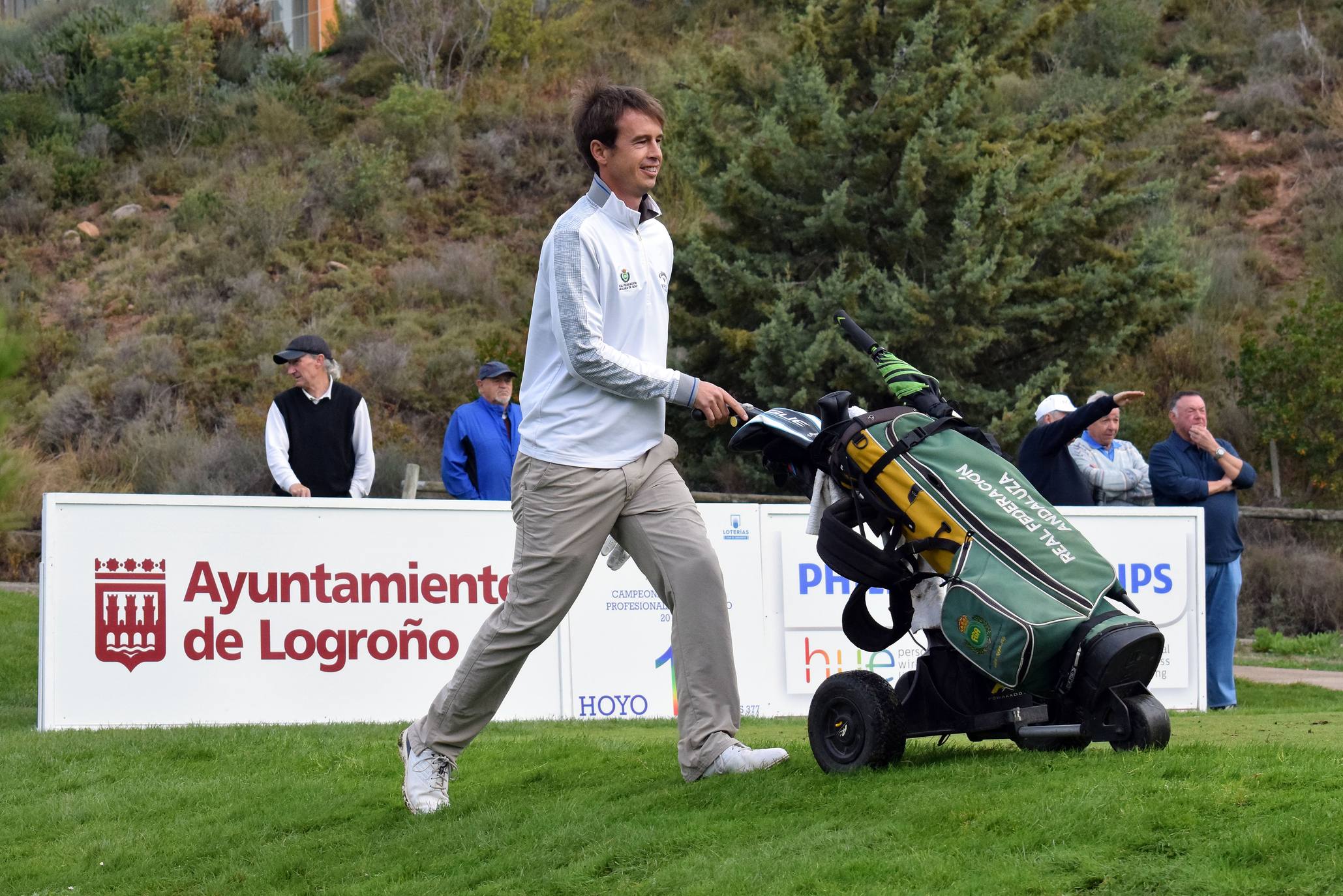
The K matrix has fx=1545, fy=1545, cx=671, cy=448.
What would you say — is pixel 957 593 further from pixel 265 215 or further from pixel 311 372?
pixel 265 215

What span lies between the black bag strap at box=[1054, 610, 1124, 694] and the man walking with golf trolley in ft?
3.39

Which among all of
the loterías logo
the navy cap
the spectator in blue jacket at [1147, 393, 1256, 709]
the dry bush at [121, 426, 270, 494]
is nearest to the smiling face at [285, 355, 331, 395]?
the navy cap

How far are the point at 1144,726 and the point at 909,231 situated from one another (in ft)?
51.4

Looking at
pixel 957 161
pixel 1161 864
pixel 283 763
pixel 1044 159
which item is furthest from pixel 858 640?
pixel 1044 159

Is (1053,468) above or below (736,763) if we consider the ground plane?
above

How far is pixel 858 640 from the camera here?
16.4 ft

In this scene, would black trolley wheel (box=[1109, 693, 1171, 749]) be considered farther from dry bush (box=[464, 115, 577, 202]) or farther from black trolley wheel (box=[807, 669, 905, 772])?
dry bush (box=[464, 115, 577, 202])

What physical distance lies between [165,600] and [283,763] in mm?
2417

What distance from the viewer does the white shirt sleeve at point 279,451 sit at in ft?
30.8

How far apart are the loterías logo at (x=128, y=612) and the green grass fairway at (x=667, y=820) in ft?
4.50

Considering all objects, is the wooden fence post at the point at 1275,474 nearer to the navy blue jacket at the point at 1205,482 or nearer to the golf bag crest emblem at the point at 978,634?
the navy blue jacket at the point at 1205,482

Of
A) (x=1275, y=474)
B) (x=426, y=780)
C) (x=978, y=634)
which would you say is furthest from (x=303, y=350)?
(x=1275, y=474)

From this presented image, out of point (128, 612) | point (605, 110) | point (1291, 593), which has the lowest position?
point (1291, 593)

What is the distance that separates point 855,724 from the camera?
4703mm
